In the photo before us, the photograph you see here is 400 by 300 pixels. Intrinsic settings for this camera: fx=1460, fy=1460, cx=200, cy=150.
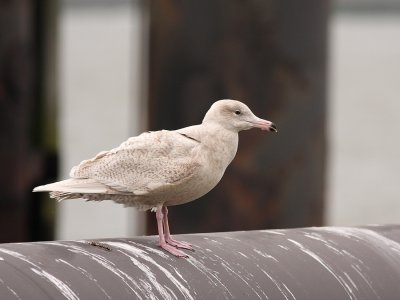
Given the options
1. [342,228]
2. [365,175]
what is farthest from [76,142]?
[342,228]

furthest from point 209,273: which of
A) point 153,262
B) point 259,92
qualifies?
point 259,92

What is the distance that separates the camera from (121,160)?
5.03 m

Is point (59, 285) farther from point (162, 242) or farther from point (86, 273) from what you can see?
point (162, 242)

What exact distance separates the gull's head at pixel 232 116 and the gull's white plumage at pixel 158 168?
35mm

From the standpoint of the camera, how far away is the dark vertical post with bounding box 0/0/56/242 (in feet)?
37.4

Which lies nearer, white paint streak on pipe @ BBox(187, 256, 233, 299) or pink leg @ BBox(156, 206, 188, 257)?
white paint streak on pipe @ BBox(187, 256, 233, 299)

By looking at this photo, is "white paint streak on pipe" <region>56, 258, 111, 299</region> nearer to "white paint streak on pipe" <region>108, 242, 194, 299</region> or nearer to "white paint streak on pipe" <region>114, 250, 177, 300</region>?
"white paint streak on pipe" <region>114, 250, 177, 300</region>

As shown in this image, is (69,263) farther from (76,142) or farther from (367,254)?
(76,142)

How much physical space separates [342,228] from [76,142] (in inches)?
1058

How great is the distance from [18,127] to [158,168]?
267 inches

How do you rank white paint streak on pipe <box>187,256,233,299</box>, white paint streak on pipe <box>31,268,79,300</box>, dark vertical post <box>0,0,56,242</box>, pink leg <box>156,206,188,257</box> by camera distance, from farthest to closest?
dark vertical post <box>0,0,56,242</box>, pink leg <box>156,206,188,257</box>, white paint streak on pipe <box>187,256,233,299</box>, white paint streak on pipe <box>31,268,79,300</box>

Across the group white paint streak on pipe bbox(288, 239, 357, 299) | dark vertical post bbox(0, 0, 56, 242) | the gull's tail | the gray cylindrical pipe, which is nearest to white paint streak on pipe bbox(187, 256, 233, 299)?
the gray cylindrical pipe

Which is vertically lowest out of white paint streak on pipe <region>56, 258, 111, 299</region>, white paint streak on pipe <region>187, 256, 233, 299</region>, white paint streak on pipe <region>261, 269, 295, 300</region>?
white paint streak on pipe <region>261, 269, 295, 300</region>

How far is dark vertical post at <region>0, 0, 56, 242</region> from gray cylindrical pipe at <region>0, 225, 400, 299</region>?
253 inches
